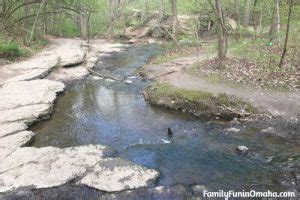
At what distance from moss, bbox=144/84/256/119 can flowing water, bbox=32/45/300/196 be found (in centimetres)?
47

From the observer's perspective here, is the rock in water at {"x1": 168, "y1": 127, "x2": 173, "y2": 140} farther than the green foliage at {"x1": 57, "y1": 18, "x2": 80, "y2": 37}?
No

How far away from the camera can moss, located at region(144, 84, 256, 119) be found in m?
9.79

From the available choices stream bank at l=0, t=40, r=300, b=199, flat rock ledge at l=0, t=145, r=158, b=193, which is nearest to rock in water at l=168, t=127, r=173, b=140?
stream bank at l=0, t=40, r=300, b=199

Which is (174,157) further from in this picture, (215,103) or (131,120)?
(215,103)

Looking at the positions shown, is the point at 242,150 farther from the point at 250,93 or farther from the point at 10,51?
the point at 10,51

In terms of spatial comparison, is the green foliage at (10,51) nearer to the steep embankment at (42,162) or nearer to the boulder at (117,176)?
the steep embankment at (42,162)

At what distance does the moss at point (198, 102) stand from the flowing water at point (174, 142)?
0.47 m

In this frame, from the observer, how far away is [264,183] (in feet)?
19.8

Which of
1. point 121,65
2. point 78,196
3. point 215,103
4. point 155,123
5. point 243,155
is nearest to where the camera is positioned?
point 78,196

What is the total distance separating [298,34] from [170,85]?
18.8 ft

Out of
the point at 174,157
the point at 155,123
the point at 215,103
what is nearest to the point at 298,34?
the point at 215,103

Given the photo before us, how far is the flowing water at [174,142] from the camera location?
6316mm

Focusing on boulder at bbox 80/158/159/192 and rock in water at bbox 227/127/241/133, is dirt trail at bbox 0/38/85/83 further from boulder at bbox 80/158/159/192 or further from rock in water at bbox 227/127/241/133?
rock in water at bbox 227/127/241/133

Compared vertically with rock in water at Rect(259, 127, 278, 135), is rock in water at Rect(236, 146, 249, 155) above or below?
below
